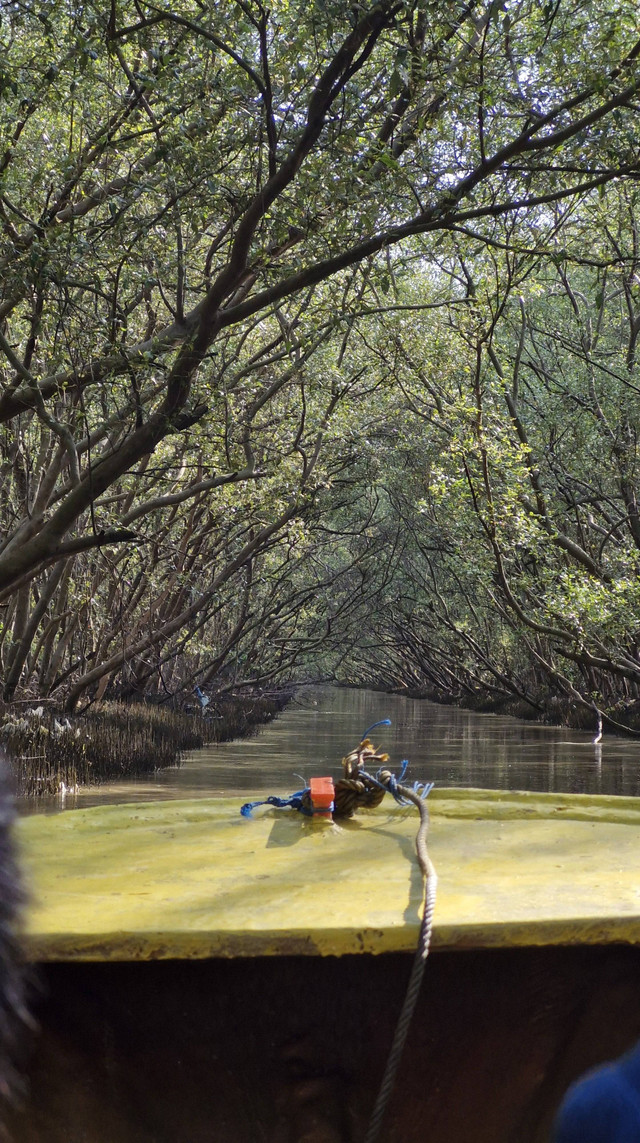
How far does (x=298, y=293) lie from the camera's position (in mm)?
10453

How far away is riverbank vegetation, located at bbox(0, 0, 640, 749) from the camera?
6.03m

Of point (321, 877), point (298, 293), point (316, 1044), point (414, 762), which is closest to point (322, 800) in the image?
point (321, 877)

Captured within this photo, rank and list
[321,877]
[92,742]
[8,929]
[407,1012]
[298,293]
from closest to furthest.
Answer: [8,929], [407,1012], [321,877], [298,293], [92,742]

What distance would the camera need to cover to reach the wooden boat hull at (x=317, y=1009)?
6.59 feet

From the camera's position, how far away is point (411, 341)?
11.8m

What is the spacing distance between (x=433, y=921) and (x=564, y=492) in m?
12.5

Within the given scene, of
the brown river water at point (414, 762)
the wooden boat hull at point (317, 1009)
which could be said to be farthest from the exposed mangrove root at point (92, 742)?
the wooden boat hull at point (317, 1009)

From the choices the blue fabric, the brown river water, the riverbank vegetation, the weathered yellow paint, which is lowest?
the brown river water

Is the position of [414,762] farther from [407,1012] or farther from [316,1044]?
[407,1012]

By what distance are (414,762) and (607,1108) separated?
1246 centimetres

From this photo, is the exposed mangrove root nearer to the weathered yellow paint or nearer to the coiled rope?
the weathered yellow paint

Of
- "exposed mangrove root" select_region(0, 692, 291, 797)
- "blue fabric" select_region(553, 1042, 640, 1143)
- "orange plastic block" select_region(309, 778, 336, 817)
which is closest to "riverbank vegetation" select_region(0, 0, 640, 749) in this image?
"exposed mangrove root" select_region(0, 692, 291, 797)

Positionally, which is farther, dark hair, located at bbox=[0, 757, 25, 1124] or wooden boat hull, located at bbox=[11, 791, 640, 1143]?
wooden boat hull, located at bbox=[11, 791, 640, 1143]

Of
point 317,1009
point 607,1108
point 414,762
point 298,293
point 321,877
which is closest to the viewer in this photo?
point 607,1108
